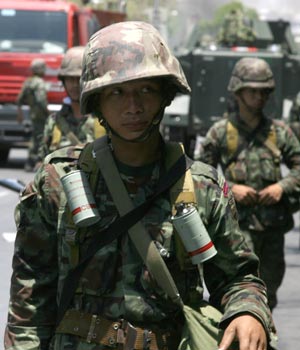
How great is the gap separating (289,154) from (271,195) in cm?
29

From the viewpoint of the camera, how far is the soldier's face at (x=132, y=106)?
11.4 feet

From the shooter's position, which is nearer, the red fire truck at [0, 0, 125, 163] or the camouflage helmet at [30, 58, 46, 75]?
the camouflage helmet at [30, 58, 46, 75]

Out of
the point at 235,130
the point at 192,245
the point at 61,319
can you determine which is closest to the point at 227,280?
the point at 192,245

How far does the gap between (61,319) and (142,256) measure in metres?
0.28

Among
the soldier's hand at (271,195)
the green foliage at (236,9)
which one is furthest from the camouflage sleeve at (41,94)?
the soldier's hand at (271,195)

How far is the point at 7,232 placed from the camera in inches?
207

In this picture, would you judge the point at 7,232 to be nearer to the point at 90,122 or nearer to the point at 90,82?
the point at 90,82

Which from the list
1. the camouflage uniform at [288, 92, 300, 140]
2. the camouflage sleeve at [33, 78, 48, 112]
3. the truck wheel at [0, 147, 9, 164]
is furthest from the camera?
the truck wheel at [0, 147, 9, 164]

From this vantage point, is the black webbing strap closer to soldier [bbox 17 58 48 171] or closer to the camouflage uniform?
the camouflage uniform

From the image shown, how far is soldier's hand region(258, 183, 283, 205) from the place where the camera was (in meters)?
7.73

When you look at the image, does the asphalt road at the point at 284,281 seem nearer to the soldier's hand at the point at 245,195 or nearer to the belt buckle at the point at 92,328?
the soldier's hand at the point at 245,195

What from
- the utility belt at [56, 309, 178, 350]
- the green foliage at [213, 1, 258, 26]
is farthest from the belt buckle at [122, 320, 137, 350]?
the green foliage at [213, 1, 258, 26]

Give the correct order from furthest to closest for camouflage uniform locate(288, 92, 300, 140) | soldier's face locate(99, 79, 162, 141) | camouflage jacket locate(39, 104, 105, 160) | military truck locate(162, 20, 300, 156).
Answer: military truck locate(162, 20, 300, 156) < camouflage uniform locate(288, 92, 300, 140) < camouflage jacket locate(39, 104, 105, 160) < soldier's face locate(99, 79, 162, 141)

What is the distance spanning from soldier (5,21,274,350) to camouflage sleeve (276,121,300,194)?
425cm
